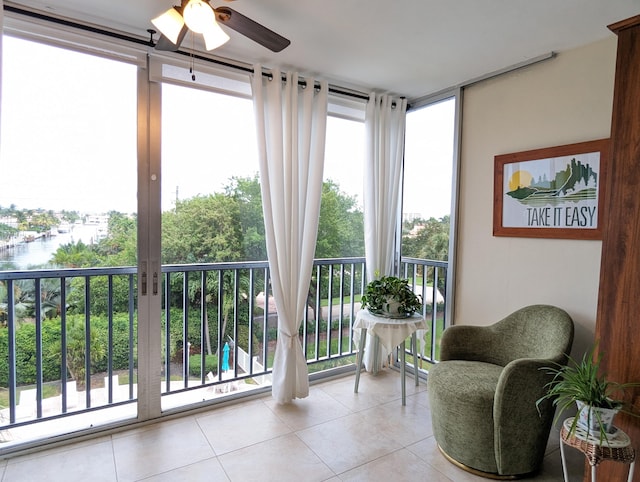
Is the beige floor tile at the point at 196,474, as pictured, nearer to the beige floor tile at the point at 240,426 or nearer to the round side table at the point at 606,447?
the beige floor tile at the point at 240,426

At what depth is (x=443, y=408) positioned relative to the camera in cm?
209

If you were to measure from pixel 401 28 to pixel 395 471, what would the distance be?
97.1 inches

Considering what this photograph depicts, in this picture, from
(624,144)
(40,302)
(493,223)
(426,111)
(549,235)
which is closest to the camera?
(624,144)

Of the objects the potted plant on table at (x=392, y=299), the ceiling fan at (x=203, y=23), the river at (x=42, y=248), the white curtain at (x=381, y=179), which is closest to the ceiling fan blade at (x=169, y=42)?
the ceiling fan at (x=203, y=23)

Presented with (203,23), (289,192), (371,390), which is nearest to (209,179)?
(289,192)

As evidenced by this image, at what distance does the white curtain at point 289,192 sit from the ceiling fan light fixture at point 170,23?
3.26ft

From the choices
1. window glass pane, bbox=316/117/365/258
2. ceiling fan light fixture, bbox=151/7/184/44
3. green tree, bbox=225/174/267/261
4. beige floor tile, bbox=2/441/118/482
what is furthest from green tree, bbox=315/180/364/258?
beige floor tile, bbox=2/441/118/482

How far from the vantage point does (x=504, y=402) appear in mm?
1872

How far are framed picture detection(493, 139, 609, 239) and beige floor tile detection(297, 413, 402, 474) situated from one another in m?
1.65

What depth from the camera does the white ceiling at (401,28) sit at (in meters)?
1.91

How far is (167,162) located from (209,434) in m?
1.78

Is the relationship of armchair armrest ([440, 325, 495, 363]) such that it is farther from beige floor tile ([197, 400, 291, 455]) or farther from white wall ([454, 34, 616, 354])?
beige floor tile ([197, 400, 291, 455])

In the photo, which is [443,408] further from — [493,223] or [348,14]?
[348,14]

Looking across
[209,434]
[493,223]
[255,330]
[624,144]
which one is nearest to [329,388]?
[255,330]
